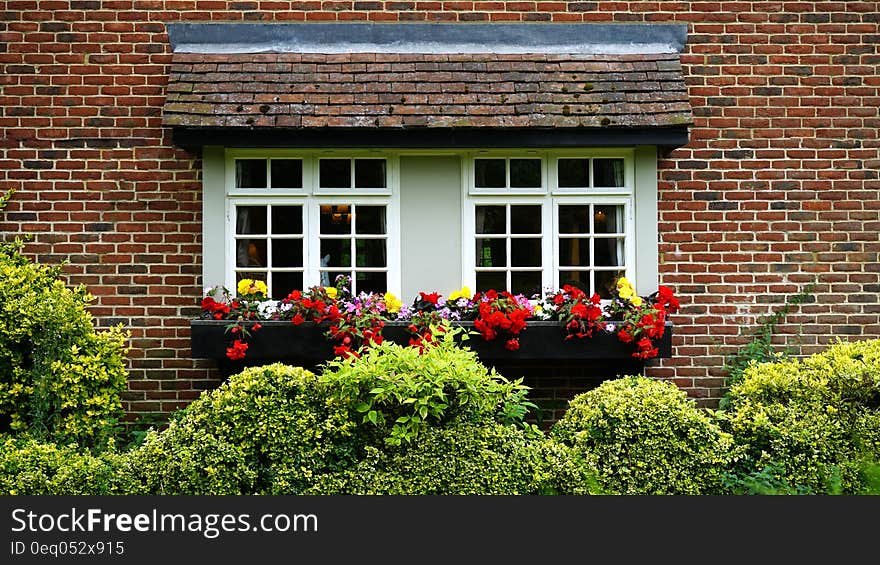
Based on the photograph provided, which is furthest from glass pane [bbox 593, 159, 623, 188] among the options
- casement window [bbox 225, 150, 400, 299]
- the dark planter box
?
casement window [bbox 225, 150, 400, 299]

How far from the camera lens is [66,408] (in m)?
5.80

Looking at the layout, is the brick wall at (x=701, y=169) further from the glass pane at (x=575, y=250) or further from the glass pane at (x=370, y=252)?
the glass pane at (x=370, y=252)

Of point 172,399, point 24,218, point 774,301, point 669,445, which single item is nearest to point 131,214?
point 24,218

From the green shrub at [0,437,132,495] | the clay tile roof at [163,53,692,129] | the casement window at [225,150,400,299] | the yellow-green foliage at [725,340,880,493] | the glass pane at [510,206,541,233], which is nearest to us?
the green shrub at [0,437,132,495]

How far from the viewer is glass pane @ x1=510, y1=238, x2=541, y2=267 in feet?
22.1

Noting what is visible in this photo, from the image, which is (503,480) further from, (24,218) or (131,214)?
(24,218)

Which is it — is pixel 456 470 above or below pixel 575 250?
below

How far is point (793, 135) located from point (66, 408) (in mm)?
6072

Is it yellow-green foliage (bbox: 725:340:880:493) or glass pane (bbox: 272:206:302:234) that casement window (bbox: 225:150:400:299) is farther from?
yellow-green foliage (bbox: 725:340:880:493)

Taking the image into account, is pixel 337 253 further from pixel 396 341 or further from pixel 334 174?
pixel 396 341

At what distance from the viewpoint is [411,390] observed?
4.50m

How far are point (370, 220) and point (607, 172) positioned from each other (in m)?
1.97

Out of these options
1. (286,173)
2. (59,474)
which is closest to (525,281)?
(286,173)

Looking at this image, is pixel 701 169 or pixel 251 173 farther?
pixel 701 169
